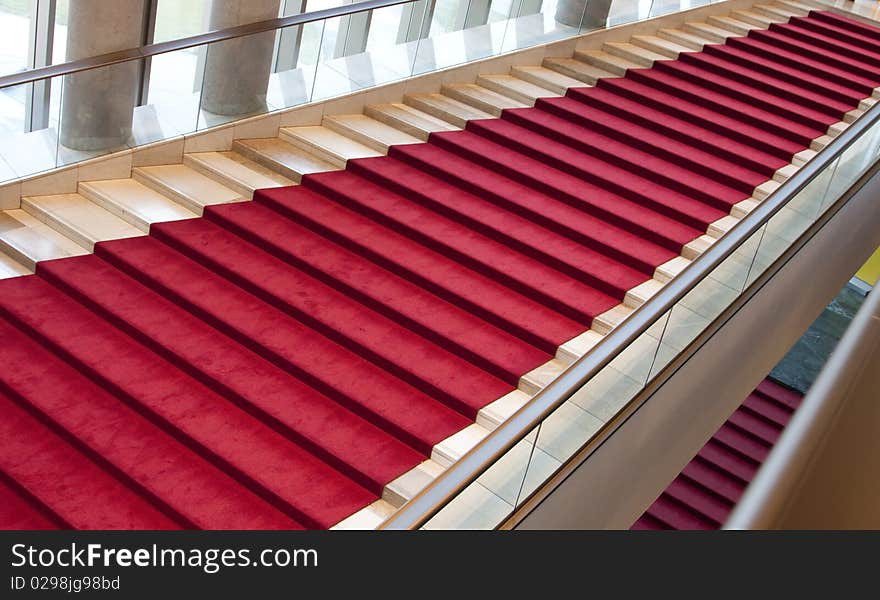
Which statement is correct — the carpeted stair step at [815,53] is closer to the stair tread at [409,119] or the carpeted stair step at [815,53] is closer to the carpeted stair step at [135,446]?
the stair tread at [409,119]

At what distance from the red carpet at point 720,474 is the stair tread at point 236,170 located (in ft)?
20.7

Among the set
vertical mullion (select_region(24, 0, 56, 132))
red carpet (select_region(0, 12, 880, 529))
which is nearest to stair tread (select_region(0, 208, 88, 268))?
red carpet (select_region(0, 12, 880, 529))

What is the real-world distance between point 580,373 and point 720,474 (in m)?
8.14

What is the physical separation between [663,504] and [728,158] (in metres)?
4.71

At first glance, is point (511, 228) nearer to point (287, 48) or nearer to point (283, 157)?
point (283, 157)

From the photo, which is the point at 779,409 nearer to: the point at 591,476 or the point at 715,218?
the point at 715,218

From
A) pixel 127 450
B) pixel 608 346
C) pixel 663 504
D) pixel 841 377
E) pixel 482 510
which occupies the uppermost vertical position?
pixel 841 377

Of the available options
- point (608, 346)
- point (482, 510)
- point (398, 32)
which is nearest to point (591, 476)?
point (608, 346)

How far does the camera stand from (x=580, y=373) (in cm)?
536

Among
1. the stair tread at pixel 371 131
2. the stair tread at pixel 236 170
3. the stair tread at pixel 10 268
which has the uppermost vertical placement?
the stair tread at pixel 371 131

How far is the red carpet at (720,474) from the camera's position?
12148 mm

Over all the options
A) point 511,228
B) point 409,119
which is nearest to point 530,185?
point 511,228

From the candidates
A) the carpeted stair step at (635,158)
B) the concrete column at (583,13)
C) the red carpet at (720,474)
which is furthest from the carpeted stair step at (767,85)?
the red carpet at (720,474)

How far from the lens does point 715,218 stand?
330 inches
